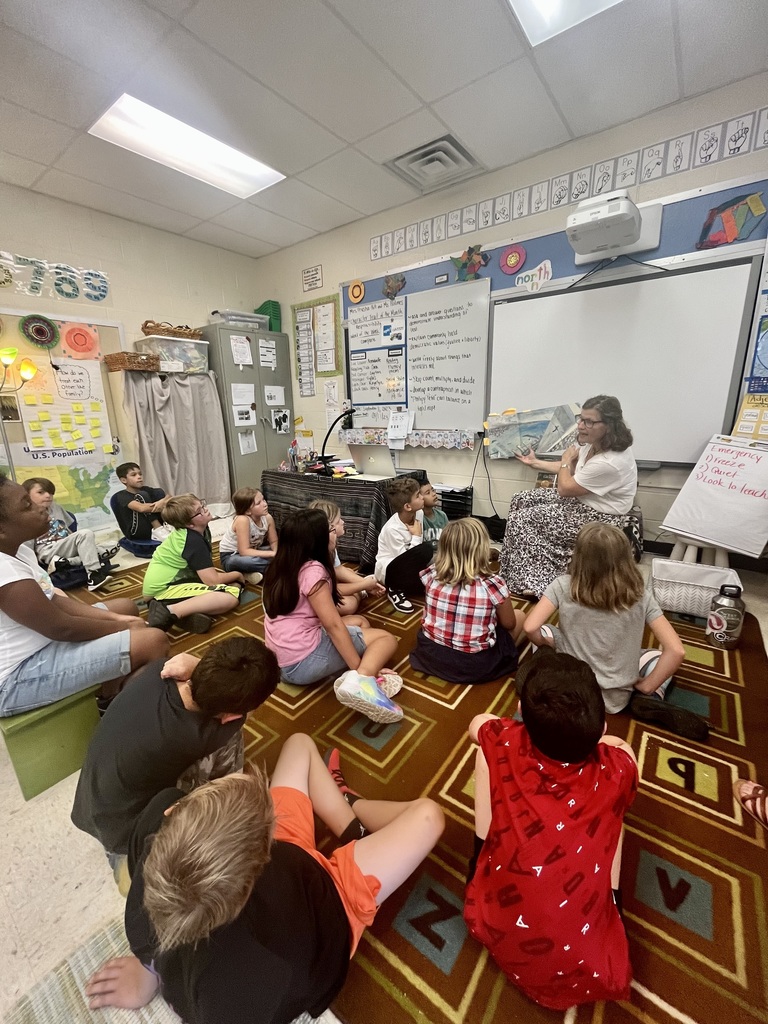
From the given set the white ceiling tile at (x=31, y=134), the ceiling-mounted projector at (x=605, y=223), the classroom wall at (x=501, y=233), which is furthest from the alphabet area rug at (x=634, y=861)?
the white ceiling tile at (x=31, y=134)

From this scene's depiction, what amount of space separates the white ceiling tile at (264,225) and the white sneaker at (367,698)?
3.81 metres

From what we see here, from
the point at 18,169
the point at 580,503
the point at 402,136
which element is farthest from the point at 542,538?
the point at 18,169

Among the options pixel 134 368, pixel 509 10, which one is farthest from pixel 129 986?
pixel 134 368

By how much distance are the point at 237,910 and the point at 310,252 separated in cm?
490

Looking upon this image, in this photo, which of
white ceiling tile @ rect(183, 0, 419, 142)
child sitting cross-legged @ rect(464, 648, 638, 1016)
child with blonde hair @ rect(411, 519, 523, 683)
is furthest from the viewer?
white ceiling tile @ rect(183, 0, 419, 142)

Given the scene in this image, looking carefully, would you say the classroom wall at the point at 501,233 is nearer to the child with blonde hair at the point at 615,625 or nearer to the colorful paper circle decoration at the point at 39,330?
the child with blonde hair at the point at 615,625

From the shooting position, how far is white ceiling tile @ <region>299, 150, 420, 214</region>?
2.98 meters

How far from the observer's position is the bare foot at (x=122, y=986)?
85cm

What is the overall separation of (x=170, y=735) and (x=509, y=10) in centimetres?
294

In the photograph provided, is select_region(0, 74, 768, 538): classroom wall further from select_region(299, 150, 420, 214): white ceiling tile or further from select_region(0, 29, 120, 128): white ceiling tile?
select_region(0, 29, 120, 128): white ceiling tile

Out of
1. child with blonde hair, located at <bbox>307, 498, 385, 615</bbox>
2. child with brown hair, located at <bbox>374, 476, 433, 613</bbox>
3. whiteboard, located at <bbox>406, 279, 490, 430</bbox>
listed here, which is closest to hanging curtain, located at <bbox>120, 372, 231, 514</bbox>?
whiteboard, located at <bbox>406, 279, 490, 430</bbox>

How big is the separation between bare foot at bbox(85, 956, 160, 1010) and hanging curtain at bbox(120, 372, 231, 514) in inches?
144

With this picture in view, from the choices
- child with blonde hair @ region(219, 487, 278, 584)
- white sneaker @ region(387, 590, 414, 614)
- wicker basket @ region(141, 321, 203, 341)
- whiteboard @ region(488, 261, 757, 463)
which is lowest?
white sneaker @ region(387, 590, 414, 614)

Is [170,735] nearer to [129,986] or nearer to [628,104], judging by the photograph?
[129,986]
